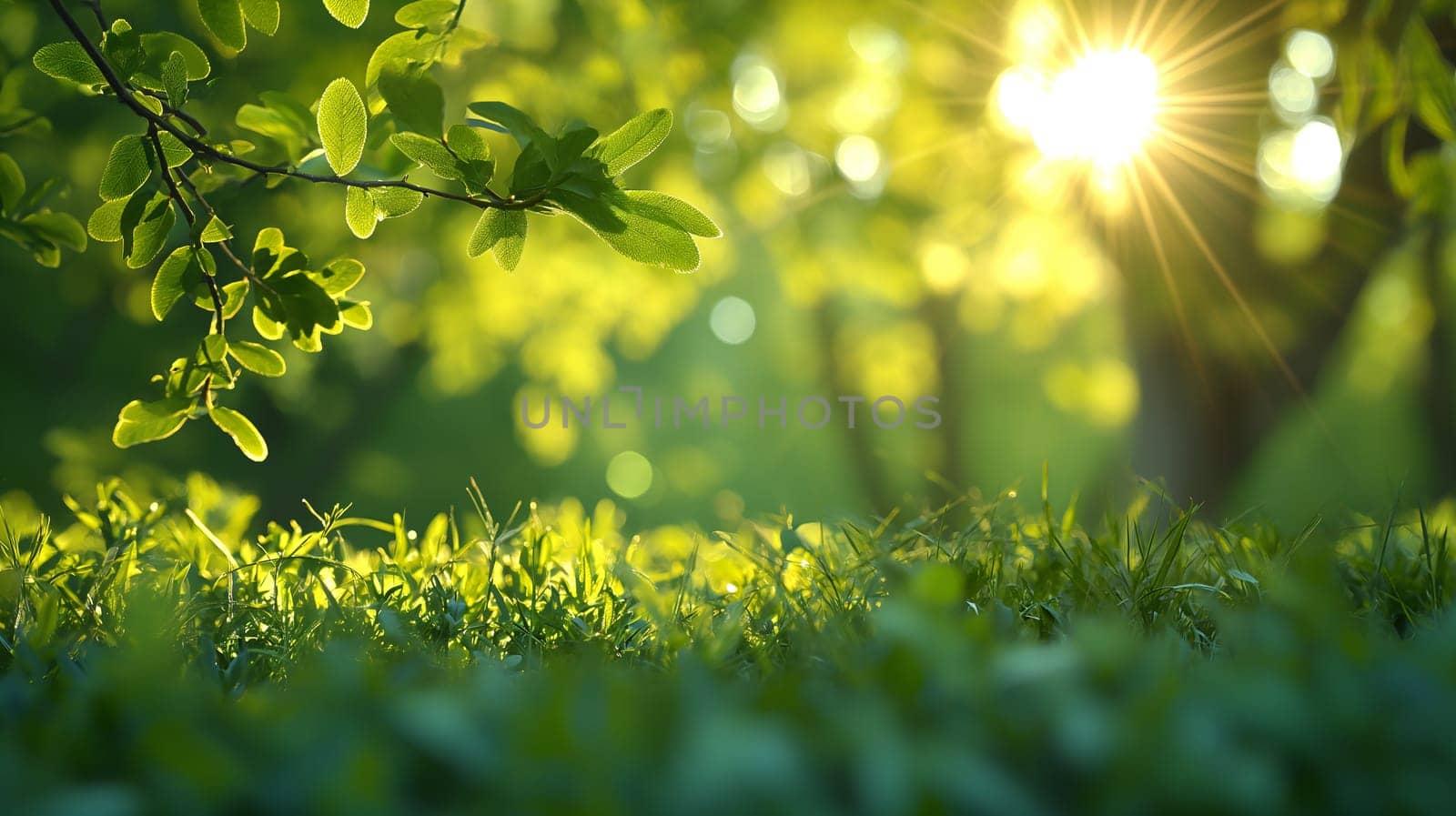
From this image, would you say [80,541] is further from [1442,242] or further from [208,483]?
[1442,242]

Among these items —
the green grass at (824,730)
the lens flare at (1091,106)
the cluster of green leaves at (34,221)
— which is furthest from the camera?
the lens flare at (1091,106)

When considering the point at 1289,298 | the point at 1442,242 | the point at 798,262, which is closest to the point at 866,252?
the point at 798,262

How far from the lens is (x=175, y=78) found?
1.37 meters

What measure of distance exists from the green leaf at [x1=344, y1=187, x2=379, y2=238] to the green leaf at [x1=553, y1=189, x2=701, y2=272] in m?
0.37

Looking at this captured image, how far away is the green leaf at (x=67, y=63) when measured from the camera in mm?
1372

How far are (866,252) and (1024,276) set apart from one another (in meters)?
2.95

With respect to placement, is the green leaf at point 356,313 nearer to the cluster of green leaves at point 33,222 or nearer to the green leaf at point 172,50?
the green leaf at point 172,50

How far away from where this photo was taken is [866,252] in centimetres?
682

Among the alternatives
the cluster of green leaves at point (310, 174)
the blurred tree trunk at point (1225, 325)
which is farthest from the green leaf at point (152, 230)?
the blurred tree trunk at point (1225, 325)

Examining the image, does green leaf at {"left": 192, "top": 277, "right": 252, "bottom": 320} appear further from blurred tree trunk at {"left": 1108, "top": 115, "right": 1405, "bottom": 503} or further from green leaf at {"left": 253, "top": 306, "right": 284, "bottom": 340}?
blurred tree trunk at {"left": 1108, "top": 115, "right": 1405, "bottom": 503}

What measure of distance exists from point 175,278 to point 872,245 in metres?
5.63

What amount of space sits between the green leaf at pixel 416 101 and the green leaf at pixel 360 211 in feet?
0.53

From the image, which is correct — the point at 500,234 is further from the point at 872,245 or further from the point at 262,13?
the point at 872,245

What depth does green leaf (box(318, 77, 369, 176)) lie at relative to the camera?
A: 1.32m
